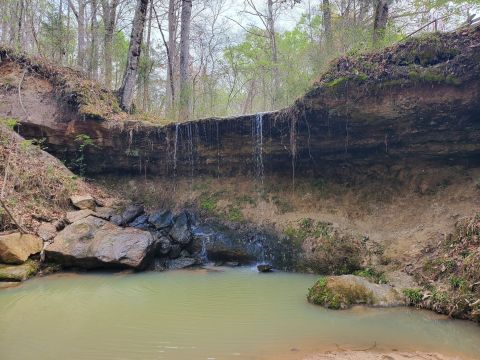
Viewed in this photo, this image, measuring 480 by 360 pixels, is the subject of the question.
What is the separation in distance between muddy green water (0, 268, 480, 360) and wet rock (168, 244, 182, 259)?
99.5 inches

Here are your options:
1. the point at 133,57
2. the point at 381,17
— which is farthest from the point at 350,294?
the point at 133,57

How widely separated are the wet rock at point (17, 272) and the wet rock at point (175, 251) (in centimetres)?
337

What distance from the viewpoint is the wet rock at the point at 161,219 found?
39.3ft

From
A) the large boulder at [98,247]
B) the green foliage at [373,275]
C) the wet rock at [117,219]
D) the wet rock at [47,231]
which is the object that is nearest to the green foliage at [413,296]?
the green foliage at [373,275]

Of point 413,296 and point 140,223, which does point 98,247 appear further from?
point 413,296

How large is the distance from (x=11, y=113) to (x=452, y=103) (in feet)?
47.3

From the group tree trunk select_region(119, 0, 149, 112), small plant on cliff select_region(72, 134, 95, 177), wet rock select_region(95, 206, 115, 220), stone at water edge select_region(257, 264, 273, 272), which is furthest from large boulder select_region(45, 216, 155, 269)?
tree trunk select_region(119, 0, 149, 112)

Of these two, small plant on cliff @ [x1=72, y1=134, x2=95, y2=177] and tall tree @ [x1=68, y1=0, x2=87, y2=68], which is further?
tall tree @ [x1=68, y1=0, x2=87, y2=68]

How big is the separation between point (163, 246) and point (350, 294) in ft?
18.7

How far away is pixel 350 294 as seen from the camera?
660 cm

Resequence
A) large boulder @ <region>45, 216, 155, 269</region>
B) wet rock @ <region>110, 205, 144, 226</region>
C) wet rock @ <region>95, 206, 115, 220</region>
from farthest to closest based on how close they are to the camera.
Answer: wet rock @ <region>110, 205, 144, 226</region>, wet rock @ <region>95, 206, 115, 220</region>, large boulder @ <region>45, 216, 155, 269</region>

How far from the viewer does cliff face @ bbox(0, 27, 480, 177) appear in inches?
363

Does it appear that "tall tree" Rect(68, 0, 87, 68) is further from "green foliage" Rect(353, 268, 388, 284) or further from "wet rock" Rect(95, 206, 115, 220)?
"green foliage" Rect(353, 268, 388, 284)

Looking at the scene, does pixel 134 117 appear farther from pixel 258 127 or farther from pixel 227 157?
pixel 258 127
